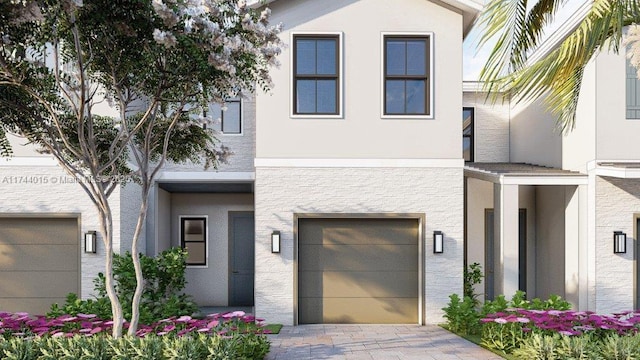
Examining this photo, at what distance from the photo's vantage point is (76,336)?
22.4ft

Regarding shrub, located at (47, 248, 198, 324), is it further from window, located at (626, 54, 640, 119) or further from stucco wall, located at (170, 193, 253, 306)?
window, located at (626, 54, 640, 119)

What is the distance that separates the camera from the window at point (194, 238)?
1334 centimetres

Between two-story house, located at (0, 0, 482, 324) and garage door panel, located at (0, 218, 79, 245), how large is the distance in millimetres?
24

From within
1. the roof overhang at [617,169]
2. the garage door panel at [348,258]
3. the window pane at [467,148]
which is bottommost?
the garage door panel at [348,258]

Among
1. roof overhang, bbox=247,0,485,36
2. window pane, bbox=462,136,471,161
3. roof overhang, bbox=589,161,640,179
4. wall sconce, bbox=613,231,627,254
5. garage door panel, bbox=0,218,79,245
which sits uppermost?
roof overhang, bbox=247,0,485,36

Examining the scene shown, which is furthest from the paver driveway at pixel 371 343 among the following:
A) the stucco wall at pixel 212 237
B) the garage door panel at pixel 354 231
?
the stucco wall at pixel 212 237

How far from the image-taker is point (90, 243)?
381 inches

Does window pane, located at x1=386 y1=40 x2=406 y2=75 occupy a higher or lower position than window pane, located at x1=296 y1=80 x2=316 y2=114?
higher

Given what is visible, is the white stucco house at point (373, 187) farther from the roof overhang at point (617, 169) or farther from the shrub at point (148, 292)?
the shrub at point (148, 292)

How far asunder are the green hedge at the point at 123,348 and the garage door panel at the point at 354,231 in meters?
3.74

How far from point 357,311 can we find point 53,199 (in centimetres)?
603

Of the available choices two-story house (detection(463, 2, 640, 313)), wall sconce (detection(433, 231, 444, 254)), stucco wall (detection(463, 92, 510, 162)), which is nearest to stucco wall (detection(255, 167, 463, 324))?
wall sconce (detection(433, 231, 444, 254))

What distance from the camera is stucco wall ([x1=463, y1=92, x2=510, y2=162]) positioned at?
46.8ft

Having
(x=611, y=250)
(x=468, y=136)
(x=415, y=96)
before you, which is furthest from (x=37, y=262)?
(x=611, y=250)
